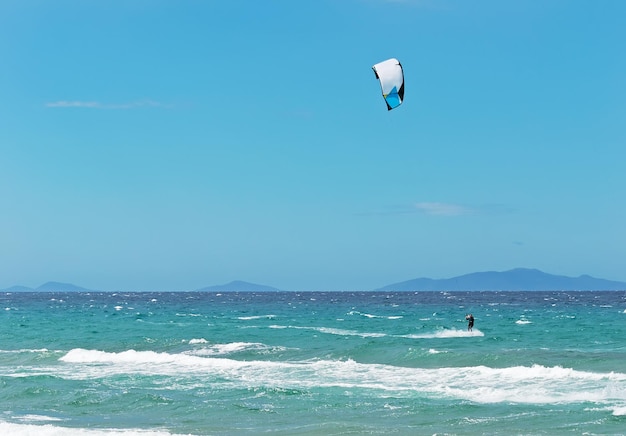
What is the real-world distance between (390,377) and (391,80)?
34.6 feet

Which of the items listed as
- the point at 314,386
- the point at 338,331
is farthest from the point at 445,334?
the point at 314,386

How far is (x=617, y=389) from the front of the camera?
2541 cm

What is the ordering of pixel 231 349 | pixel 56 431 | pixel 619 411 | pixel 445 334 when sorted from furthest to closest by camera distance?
1. pixel 445 334
2. pixel 231 349
3. pixel 619 411
4. pixel 56 431

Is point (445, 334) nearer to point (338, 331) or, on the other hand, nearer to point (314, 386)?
point (338, 331)

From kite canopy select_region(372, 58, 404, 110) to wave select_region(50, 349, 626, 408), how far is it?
9.18 m

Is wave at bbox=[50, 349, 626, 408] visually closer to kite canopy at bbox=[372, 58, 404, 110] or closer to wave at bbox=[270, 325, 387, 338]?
kite canopy at bbox=[372, 58, 404, 110]

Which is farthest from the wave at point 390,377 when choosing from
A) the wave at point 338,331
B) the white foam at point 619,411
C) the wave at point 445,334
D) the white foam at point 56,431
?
the wave at point 338,331

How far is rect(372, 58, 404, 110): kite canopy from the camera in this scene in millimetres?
25766

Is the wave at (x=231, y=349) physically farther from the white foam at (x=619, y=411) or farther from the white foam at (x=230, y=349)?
the white foam at (x=619, y=411)

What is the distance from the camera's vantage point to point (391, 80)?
2619cm

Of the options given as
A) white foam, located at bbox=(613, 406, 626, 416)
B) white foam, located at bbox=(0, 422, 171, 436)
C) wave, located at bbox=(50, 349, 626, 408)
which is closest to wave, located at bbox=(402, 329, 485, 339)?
wave, located at bbox=(50, 349, 626, 408)

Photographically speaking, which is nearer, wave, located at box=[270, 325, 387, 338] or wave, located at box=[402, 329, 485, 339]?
wave, located at box=[402, 329, 485, 339]

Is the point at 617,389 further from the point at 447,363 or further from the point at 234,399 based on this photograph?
the point at 234,399

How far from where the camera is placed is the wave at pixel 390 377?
82.4 ft
